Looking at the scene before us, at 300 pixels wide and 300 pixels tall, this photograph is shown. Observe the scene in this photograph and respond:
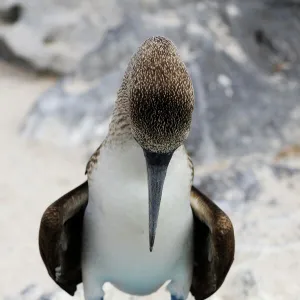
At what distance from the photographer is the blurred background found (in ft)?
14.0

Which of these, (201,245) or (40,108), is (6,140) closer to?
(40,108)

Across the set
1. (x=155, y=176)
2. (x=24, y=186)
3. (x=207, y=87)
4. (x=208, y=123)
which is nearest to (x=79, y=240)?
(x=155, y=176)

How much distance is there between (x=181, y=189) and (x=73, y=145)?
11.2 feet

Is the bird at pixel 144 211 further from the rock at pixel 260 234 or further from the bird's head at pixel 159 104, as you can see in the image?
the rock at pixel 260 234

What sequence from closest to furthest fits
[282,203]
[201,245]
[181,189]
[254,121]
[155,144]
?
[155,144] < [181,189] < [201,245] < [282,203] < [254,121]

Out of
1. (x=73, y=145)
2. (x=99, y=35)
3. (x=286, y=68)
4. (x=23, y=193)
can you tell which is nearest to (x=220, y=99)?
(x=286, y=68)

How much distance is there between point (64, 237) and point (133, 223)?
0.31 metres

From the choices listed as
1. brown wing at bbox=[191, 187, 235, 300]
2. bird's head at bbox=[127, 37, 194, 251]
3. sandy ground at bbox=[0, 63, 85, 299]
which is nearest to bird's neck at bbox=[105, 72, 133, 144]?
bird's head at bbox=[127, 37, 194, 251]

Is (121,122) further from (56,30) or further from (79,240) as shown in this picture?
(56,30)

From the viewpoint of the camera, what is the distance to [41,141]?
5.85m

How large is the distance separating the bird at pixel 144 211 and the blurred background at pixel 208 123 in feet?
3.48

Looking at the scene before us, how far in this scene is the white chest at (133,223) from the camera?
2.37 m

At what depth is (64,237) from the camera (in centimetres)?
260

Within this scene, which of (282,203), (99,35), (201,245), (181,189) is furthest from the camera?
(99,35)
